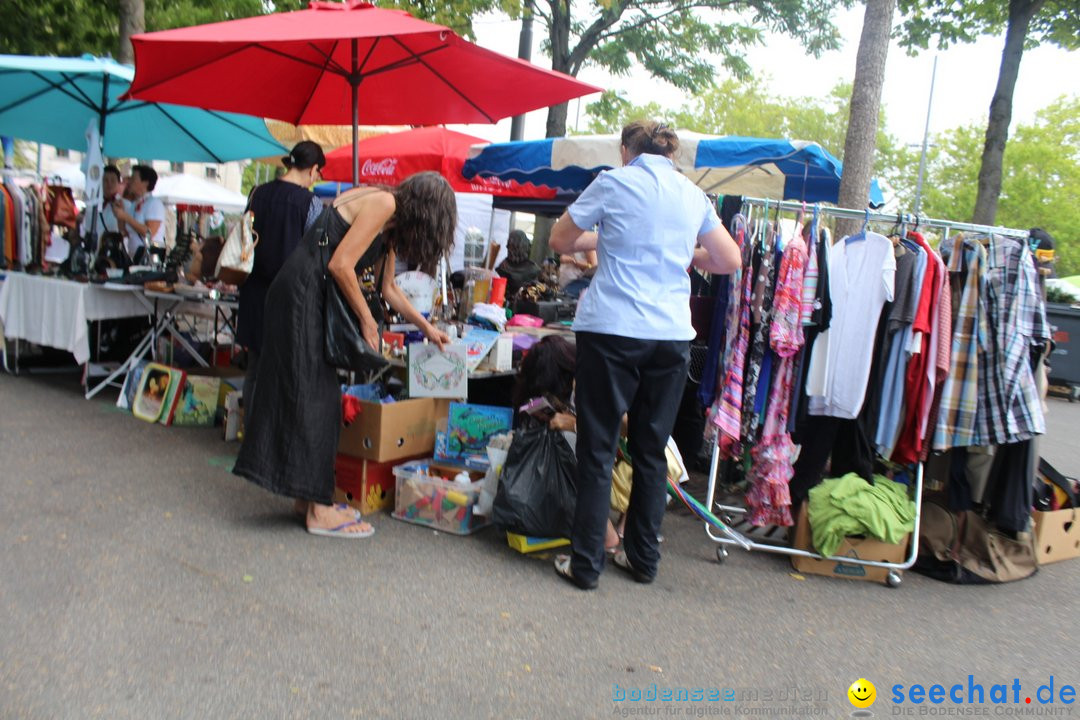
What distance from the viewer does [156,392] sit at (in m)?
5.89

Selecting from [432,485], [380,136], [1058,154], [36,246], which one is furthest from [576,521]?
[1058,154]

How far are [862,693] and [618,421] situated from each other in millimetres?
1387

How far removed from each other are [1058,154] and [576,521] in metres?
31.9

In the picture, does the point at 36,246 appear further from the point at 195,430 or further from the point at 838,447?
the point at 838,447

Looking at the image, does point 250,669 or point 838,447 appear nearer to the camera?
point 250,669

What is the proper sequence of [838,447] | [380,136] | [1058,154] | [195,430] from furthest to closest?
[1058,154], [380,136], [195,430], [838,447]

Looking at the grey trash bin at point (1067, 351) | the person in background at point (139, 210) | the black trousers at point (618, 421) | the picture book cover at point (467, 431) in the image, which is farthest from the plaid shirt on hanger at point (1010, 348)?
the grey trash bin at point (1067, 351)

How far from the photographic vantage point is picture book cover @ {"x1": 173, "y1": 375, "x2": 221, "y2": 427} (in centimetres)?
581

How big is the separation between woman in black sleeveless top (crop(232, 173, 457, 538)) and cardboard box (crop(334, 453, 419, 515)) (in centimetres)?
41

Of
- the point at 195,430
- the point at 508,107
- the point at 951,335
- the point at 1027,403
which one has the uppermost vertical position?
the point at 508,107

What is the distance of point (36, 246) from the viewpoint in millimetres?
7750

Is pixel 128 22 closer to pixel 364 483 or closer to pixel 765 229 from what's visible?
pixel 364 483

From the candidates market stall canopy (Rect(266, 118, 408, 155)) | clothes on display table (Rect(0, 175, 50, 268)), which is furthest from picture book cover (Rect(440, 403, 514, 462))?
clothes on display table (Rect(0, 175, 50, 268))

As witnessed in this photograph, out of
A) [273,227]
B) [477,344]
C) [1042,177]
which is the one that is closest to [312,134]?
[273,227]
